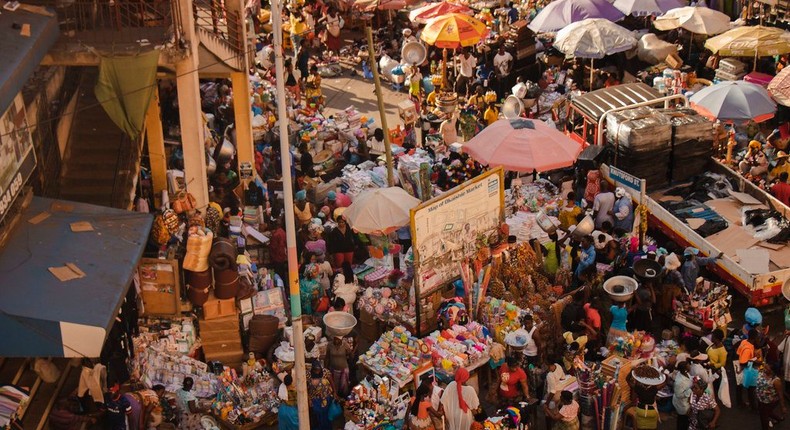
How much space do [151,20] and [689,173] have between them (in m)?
9.71

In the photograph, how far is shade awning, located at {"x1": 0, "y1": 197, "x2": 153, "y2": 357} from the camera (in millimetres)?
Result: 11914

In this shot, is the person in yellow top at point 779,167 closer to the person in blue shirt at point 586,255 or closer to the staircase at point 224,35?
the person in blue shirt at point 586,255

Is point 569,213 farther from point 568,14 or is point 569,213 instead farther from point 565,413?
point 568,14

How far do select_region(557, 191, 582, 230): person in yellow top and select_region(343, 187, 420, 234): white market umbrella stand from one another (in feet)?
9.43

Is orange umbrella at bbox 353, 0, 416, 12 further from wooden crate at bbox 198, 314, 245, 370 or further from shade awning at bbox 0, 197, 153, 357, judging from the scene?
shade awning at bbox 0, 197, 153, 357

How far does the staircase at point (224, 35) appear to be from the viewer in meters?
17.9

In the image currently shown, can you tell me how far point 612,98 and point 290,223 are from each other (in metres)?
10.1

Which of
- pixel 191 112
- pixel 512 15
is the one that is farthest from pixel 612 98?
pixel 512 15

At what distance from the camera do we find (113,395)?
13.4 m

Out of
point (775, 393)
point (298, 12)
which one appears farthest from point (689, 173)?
point (298, 12)

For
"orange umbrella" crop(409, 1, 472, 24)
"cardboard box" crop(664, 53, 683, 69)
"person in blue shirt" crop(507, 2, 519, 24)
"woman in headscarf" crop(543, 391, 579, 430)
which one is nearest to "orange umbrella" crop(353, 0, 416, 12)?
"orange umbrella" crop(409, 1, 472, 24)

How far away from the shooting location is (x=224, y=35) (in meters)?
19.5

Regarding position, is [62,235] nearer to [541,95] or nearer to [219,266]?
[219,266]

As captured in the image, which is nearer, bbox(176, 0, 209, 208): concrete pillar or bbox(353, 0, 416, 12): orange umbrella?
bbox(176, 0, 209, 208): concrete pillar
